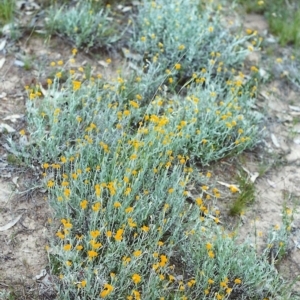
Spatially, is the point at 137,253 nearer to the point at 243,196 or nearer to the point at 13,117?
the point at 243,196

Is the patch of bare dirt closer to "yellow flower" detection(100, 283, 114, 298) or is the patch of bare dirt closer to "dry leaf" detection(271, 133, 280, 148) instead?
"yellow flower" detection(100, 283, 114, 298)

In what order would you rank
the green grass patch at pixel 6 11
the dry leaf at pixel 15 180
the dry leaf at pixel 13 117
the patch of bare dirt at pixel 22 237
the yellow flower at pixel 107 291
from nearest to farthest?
the yellow flower at pixel 107 291 < the patch of bare dirt at pixel 22 237 < the dry leaf at pixel 15 180 < the dry leaf at pixel 13 117 < the green grass patch at pixel 6 11

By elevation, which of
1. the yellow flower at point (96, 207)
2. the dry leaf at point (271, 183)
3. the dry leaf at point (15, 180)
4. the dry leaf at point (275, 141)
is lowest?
the dry leaf at point (15, 180)

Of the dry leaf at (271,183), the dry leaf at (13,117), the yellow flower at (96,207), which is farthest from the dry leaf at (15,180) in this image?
the dry leaf at (271,183)

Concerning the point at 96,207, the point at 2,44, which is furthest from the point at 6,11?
the point at 96,207

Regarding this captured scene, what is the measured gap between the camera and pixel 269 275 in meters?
3.61

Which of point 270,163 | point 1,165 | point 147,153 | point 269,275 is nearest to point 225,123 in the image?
point 270,163

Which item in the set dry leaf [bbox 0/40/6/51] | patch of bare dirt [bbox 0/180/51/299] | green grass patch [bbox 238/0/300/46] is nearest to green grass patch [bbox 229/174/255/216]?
patch of bare dirt [bbox 0/180/51/299]

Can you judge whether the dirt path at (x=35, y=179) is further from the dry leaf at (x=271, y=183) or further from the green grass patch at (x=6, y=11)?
the green grass patch at (x=6, y=11)

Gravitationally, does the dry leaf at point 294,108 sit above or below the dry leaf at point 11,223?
above

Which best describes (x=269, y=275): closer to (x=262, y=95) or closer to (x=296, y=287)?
(x=296, y=287)

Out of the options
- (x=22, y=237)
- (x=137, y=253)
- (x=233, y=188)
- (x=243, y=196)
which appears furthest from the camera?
(x=243, y=196)

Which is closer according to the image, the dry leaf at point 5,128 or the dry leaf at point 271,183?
the dry leaf at point 5,128

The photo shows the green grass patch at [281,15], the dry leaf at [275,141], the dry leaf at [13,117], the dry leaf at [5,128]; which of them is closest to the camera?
the dry leaf at [5,128]
